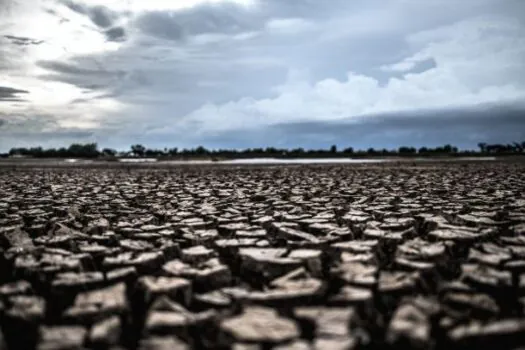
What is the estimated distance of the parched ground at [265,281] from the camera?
138 cm

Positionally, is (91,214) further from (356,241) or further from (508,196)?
(508,196)

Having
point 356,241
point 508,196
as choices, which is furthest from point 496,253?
point 508,196

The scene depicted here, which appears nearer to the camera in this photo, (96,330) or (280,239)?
(96,330)

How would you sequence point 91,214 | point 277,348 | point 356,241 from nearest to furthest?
point 277,348
point 356,241
point 91,214

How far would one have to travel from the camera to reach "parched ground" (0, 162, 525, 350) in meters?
1.38

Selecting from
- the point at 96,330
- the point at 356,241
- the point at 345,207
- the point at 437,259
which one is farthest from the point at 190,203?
the point at 96,330

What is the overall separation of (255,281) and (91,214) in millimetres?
2472

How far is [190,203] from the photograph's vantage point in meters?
4.67

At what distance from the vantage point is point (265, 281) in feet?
6.63

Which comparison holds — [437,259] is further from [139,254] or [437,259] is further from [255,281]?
[139,254]

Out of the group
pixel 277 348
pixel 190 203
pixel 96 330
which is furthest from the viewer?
pixel 190 203

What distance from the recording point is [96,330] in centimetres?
138

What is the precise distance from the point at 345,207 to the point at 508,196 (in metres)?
2.11

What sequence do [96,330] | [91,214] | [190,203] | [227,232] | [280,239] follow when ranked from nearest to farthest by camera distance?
[96,330], [280,239], [227,232], [91,214], [190,203]
